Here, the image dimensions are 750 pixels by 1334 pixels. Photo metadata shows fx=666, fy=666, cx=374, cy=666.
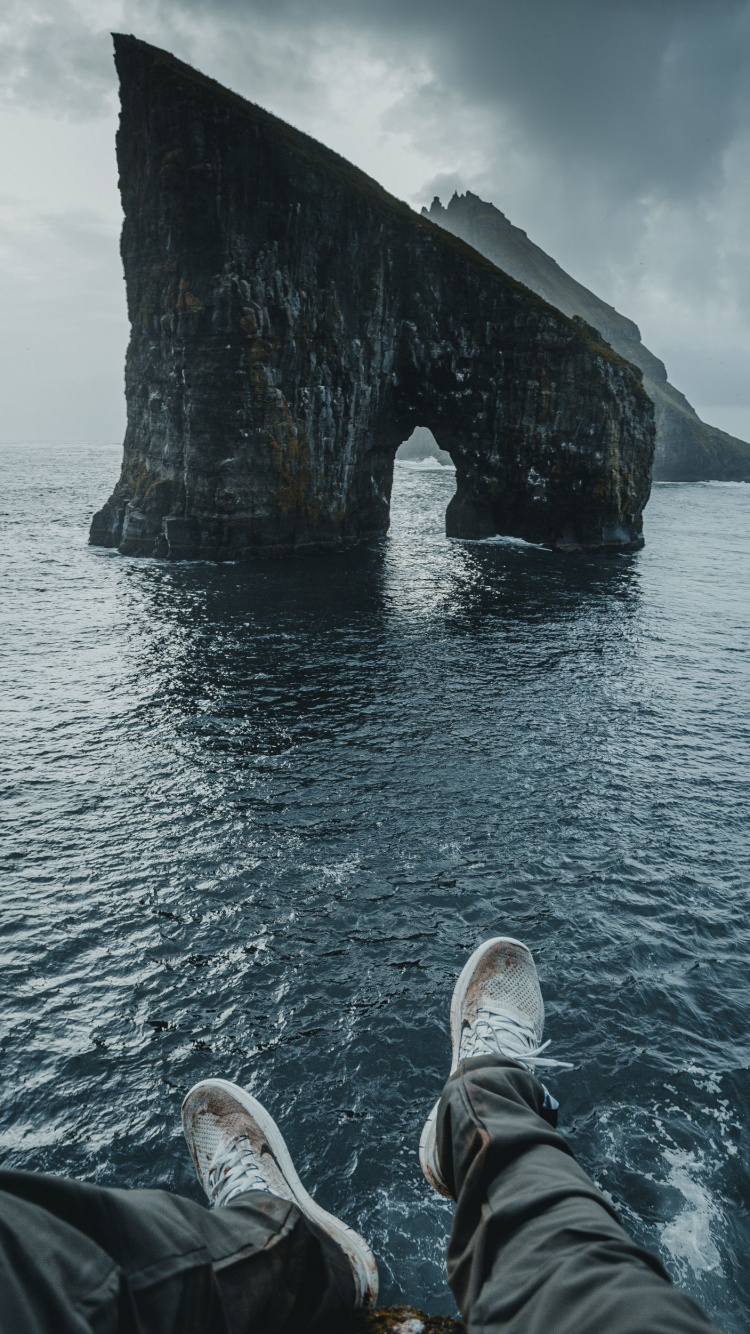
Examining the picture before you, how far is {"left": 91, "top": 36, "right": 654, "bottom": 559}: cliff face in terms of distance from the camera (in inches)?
1503

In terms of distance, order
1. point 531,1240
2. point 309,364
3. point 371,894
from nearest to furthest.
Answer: point 531,1240, point 371,894, point 309,364

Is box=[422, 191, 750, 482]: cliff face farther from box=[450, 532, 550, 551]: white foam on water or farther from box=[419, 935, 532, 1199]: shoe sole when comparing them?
box=[419, 935, 532, 1199]: shoe sole

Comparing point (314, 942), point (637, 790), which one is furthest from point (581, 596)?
point (314, 942)

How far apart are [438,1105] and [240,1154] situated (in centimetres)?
264

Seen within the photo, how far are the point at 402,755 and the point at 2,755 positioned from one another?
1065 cm

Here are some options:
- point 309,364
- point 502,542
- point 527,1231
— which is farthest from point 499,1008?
point 502,542

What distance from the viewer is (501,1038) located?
7.05 meters

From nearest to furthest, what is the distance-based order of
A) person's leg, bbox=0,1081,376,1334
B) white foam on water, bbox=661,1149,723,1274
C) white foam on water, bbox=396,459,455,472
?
person's leg, bbox=0,1081,376,1334 → white foam on water, bbox=661,1149,723,1274 → white foam on water, bbox=396,459,455,472

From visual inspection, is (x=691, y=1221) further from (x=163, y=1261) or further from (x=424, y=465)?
(x=424, y=465)

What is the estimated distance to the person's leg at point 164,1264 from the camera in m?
2.16

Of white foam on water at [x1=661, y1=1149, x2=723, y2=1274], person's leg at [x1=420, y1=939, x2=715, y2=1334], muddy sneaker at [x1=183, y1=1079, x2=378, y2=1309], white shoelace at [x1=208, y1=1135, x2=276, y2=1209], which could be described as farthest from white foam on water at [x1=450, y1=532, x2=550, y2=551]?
person's leg at [x1=420, y1=939, x2=715, y2=1334]

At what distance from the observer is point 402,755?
1819cm

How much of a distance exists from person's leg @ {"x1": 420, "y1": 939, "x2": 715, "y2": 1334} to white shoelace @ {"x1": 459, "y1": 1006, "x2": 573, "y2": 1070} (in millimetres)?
1334

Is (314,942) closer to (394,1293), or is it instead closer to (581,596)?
(394,1293)
